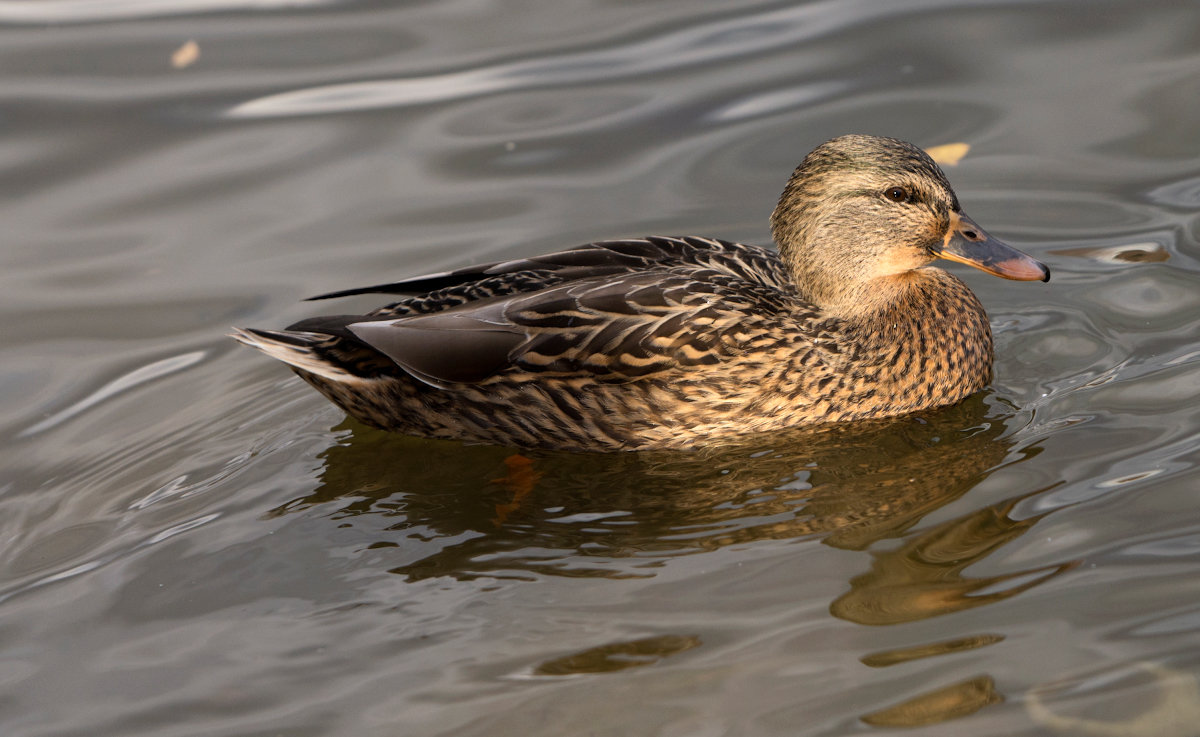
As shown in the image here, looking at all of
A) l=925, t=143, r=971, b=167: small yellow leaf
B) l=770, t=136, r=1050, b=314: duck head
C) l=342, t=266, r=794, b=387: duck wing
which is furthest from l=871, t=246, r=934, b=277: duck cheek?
l=925, t=143, r=971, b=167: small yellow leaf

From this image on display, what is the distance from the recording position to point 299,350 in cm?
654

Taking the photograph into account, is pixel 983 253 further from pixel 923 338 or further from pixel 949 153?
pixel 949 153

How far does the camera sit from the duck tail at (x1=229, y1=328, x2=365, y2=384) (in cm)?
651

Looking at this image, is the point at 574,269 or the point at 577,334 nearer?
the point at 577,334

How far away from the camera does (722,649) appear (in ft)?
16.6

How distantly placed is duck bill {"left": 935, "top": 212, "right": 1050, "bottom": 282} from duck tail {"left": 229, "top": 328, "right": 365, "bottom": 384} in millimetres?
2934

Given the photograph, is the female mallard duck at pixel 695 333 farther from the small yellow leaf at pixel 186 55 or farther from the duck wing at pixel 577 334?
the small yellow leaf at pixel 186 55

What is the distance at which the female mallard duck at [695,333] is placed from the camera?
6363mm

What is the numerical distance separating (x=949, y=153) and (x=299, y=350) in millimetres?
4695

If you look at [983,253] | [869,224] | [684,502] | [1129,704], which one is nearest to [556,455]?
[684,502]

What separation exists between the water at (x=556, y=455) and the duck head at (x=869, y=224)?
71cm

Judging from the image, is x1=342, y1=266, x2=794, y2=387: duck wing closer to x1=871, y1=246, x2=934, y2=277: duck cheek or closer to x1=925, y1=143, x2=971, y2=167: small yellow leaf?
x1=871, y1=246, x2=934, y2=277: duck cheek

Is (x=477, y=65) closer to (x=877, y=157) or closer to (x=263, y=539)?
(x=877, y=157)

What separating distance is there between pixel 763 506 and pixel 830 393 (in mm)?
827
